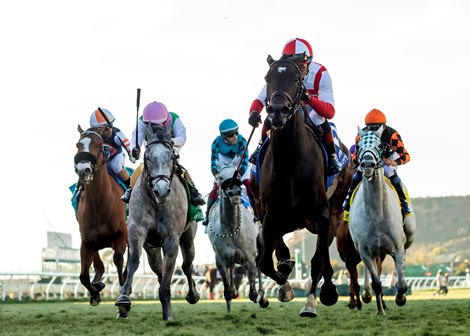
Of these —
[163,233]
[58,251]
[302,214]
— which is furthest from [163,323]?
[58,251]

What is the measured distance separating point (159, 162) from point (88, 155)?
6.13 ft

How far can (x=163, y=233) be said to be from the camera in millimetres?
10312

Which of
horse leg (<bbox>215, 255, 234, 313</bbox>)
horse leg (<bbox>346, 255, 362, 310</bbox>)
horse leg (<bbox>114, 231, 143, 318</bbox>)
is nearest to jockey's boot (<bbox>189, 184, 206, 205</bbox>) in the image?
horse leg (<bbox>114, 231, 143, 318</bbox>)

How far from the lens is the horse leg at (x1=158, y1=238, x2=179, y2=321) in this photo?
10.1 metres

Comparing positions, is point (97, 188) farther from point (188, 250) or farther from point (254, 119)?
point (254, 119)

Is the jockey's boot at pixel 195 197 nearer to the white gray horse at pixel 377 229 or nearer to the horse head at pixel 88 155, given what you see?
the horse head at pixel 88 155

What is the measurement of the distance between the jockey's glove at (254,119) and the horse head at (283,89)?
58 centimetres

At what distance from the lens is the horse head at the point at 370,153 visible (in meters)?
10.6

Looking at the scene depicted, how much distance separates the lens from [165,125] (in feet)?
34.7

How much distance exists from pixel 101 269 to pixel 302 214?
17.6 ft

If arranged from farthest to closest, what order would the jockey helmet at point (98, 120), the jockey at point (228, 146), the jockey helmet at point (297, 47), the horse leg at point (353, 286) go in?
the horse leg at point (353, 286) → the jockey at point (228, 146) → the jockey helmet at point (98, 120) → the jockey helmet at point (297, 47)

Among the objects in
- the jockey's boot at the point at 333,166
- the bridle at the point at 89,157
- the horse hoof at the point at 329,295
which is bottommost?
the horse hoof at the point at 329,295

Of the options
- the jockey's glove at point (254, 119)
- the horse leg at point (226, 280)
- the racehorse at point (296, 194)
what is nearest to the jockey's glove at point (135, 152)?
the jockey's glove at point (254, 119)

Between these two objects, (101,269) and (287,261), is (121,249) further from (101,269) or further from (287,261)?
(287,261)
